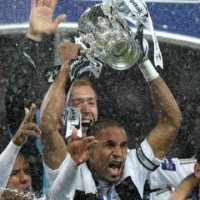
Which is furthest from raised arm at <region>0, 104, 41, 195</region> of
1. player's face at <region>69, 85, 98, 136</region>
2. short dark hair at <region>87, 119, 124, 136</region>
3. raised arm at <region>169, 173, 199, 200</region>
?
raised arm at <region>169, 173, 199, 200</region>

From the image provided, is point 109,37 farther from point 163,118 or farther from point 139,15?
point 163,118

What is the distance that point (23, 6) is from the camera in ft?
16.8

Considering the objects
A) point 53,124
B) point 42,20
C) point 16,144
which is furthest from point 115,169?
point 42,20

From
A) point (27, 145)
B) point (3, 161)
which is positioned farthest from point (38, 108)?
point (3, 161)

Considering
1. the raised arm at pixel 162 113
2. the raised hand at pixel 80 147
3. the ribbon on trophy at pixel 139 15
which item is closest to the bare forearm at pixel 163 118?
the raised arm at pixel 162 113

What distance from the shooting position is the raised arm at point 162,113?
4812mm

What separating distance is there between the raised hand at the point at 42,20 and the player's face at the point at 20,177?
60 cm

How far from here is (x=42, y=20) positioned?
196 inches

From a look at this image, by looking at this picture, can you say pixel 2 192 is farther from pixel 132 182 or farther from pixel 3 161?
pixel 132 182

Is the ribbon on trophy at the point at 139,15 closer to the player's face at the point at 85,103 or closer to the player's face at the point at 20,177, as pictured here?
the player's face at the point at 85,103

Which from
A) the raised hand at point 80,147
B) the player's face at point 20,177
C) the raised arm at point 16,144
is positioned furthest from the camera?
the player's face at point 20,177

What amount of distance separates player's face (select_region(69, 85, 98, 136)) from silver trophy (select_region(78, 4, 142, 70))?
0.21 metres

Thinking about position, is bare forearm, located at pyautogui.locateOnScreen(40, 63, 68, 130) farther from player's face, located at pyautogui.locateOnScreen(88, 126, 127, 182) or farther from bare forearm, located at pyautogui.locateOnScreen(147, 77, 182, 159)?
bare forearm, located at pyautogui.locateOnScreen(147, 77, 182, 159)

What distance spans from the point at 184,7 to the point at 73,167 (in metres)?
1.22
